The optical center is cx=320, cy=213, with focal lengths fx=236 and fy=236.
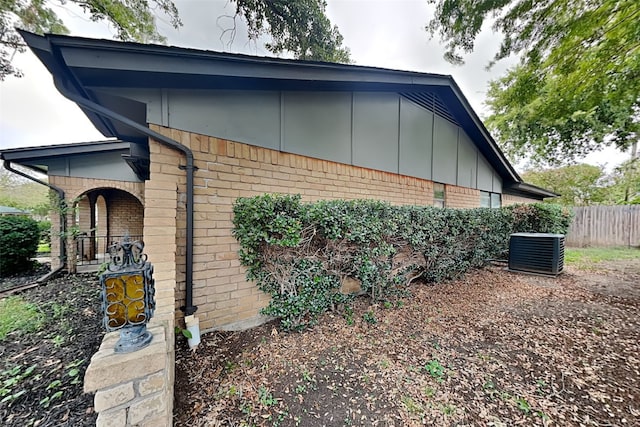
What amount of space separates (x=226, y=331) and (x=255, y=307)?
496mm

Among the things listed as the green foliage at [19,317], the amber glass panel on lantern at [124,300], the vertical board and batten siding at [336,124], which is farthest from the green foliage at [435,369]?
the green foliage at [19,317]

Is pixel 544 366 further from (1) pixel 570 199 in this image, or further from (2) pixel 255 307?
(1) pixel 570 199

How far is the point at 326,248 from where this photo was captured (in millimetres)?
3576

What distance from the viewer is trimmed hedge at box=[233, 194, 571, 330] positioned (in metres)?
3.14

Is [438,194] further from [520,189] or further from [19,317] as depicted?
[19,317]

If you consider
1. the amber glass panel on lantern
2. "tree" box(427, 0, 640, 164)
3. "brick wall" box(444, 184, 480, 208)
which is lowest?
the amber glass panel on lantern

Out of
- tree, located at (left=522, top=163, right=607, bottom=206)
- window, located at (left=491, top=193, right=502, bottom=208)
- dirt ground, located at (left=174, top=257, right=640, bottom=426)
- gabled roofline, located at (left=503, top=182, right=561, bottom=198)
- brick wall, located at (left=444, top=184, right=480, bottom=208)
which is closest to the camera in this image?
dirt ground, located at (left=174, top=257, right=640, bottom=426)

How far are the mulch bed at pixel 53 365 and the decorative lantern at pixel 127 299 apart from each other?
0.83 m

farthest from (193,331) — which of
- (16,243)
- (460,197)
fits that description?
(460,197)

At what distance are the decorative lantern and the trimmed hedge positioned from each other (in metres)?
1.48

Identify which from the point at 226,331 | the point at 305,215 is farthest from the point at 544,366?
the point at 226,331

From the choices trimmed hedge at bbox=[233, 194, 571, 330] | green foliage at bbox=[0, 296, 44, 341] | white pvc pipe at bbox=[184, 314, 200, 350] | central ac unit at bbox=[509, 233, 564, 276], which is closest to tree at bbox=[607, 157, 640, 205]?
central ac unit at bbox=[509, 233, 564, 276]

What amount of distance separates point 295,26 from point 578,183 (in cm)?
2484

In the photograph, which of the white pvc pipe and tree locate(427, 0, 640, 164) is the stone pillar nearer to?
the white pvc pipe
